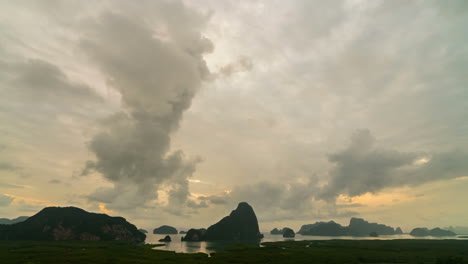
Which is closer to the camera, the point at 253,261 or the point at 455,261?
the point at 455,261

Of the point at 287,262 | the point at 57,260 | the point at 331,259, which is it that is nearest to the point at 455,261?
the point at 331,259

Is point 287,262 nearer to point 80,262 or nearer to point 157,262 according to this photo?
point 157,262

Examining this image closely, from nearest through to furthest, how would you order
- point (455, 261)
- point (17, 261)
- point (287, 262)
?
point (455, 261), point (17, 261), point (287, 262)

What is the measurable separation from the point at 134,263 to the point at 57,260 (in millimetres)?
28722

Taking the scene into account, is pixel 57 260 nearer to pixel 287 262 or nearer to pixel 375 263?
pixel 287 262

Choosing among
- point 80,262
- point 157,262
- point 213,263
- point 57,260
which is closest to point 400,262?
point 213,263

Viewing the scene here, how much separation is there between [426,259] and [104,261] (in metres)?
131

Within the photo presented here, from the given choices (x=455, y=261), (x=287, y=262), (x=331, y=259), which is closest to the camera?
(x=455, y=261)

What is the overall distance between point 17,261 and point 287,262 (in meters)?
99.2

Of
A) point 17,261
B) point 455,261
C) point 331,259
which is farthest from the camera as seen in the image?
point 331,259

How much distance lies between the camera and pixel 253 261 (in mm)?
101625

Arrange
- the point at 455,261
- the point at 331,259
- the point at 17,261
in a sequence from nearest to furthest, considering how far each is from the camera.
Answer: the point at 455,261, the point at 17,261, the point at 331,259

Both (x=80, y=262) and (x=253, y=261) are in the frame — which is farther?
(x=253, y=261)

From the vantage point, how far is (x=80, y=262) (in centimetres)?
9056
